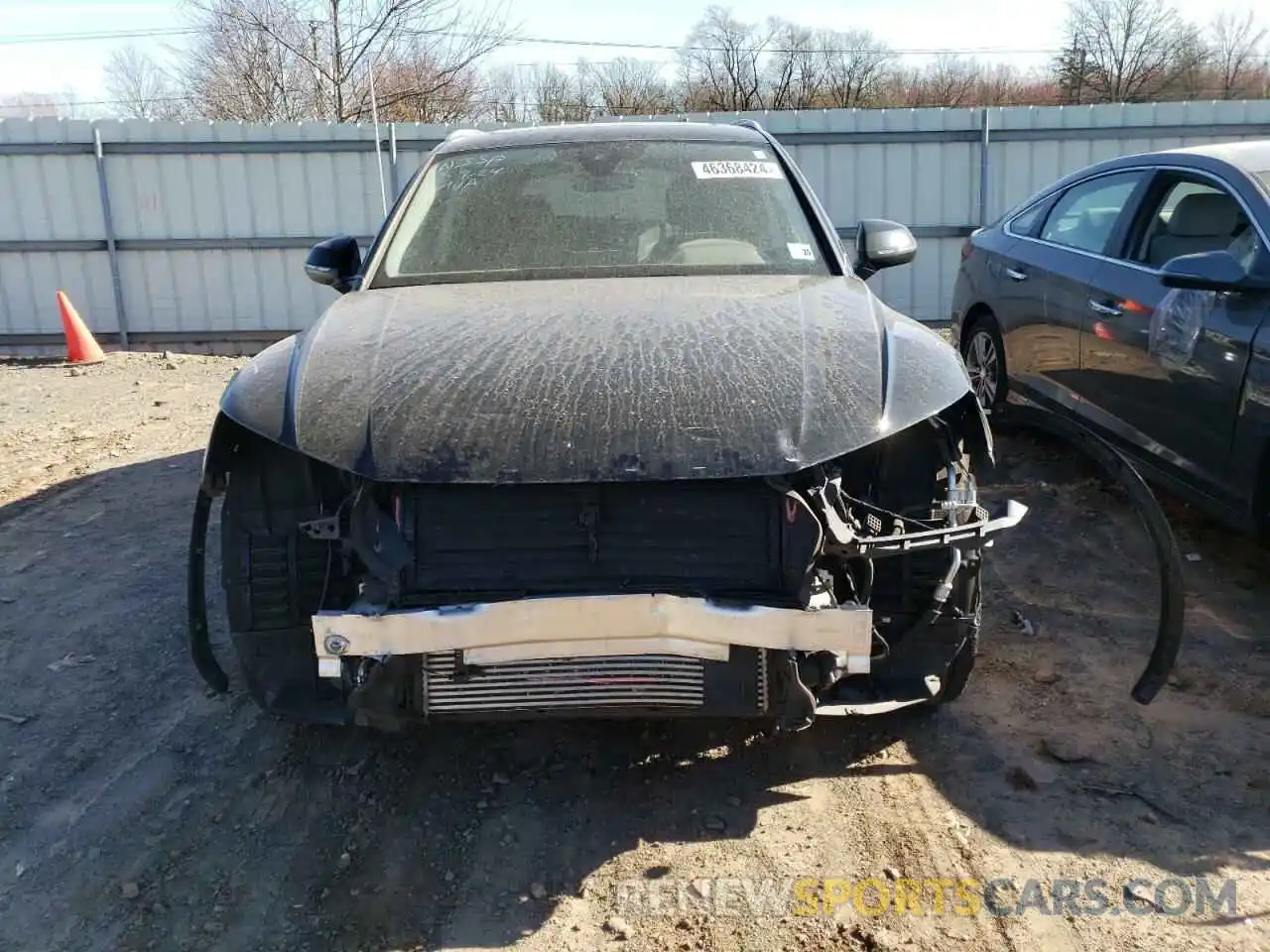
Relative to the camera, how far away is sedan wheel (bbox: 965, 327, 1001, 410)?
5.93 meters

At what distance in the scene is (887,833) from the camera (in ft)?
9.27

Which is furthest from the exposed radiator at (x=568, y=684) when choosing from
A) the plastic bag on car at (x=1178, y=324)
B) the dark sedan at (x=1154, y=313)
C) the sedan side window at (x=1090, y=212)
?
the sedan side window at (x=1090, y=212)

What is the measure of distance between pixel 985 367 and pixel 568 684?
14.0 ft

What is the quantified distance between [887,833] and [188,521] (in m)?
3.82

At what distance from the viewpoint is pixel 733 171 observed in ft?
13.5

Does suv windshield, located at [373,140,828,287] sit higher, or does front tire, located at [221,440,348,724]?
suv windshield, located at [373,140,828,287]

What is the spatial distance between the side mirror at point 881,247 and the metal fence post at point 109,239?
Result: 8.85 meters

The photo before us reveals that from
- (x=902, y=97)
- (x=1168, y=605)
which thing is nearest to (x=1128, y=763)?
(x=1168, y=605)

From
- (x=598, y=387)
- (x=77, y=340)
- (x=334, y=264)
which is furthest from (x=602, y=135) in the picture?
(x=77, y=340)

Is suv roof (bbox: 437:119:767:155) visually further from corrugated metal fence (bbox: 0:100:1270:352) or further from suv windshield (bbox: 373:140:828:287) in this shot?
corrugated metal fence (bbox: 0:100:1270:352)

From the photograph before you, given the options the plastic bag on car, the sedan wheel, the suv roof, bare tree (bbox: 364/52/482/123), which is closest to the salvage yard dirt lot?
the plastic bag on car

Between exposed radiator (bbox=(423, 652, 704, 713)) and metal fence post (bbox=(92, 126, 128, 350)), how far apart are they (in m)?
9.59

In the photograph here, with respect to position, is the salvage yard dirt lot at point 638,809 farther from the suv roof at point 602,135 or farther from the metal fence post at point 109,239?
the metal fence post at point 109,239

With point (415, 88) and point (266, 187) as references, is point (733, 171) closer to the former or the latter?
point (266, 187)
